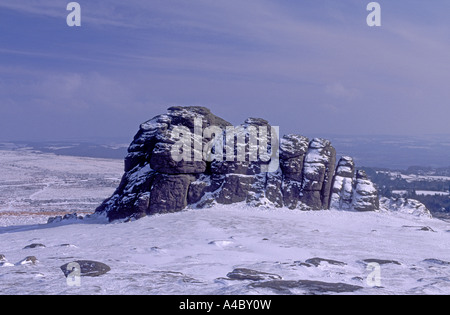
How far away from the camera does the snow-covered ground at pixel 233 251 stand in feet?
51.2

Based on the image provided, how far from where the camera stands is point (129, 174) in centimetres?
3841

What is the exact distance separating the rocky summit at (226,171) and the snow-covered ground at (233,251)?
60.0 inches

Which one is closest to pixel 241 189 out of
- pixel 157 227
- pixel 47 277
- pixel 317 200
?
pixel 317 200

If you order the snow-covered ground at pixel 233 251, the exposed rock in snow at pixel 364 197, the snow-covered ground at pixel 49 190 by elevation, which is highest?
the exposed rock in snow at pixel 364 197

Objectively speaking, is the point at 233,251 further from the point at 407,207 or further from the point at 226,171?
the point at 407,207

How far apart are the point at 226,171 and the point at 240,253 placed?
48.4ft

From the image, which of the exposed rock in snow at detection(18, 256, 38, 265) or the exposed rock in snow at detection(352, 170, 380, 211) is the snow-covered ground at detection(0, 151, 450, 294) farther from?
the exposed rock in snow at detection(352, 170, 380, 211)

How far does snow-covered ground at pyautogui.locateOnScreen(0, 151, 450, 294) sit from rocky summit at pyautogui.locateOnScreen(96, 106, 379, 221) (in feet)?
5.40

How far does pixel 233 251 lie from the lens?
2256 centimetres

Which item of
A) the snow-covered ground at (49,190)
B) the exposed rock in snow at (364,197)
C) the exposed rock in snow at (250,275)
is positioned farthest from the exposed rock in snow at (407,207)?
the snow-covered ground at (49,190)

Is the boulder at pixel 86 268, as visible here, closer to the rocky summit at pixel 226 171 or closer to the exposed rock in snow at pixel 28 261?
the exposed rock in snow at pixel 28 261

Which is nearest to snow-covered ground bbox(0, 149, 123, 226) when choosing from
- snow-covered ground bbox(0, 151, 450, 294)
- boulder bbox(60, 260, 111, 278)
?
snow-covered ground bbox(0, 151, 450, 294)

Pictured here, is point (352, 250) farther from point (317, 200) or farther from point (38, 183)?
point (38, 183)
